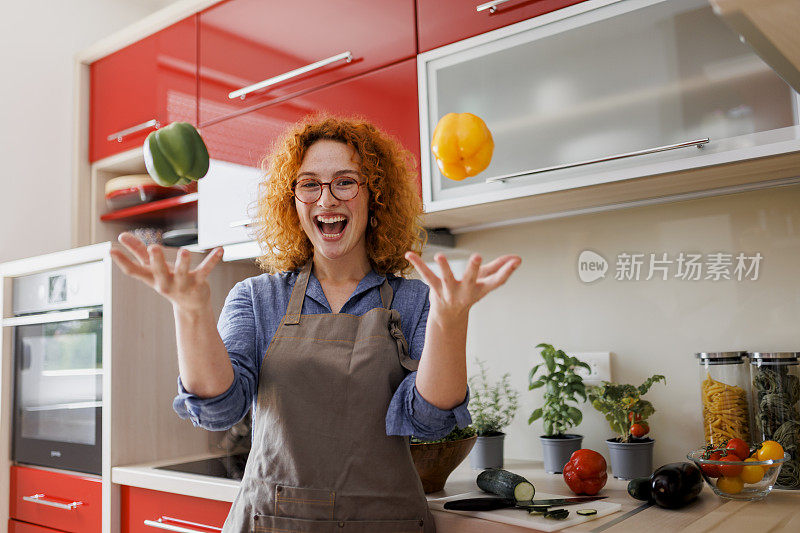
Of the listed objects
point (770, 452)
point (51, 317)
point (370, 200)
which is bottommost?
point (770, 452)

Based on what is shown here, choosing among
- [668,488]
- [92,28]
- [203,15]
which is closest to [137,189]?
[203,15]

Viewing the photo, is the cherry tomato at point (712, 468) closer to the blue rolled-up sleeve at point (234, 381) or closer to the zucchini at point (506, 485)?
the zucchini at point (506, 485)

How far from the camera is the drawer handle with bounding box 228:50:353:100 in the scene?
1848 millimetres

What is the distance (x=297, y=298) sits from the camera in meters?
1.21

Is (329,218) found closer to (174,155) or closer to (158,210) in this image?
(174,155)

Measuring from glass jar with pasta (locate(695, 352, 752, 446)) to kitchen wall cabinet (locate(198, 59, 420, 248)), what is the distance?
845 millimetres

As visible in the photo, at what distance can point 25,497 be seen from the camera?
2.18 m

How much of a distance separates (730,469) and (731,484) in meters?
0.04

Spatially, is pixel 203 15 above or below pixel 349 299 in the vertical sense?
above

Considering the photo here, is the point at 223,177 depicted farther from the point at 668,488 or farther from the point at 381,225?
the point at 668,488

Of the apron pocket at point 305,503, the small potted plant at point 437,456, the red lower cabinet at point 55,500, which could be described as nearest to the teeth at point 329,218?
the apron pocket at point 305,503

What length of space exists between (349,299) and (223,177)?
42.6 inches

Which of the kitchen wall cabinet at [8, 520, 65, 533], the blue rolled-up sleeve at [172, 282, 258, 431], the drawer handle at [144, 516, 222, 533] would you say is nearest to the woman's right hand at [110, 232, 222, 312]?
the blue rolled-up sleeve at [172, 282, 258, 431]

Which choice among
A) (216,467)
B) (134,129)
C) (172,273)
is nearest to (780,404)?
(172,273)
